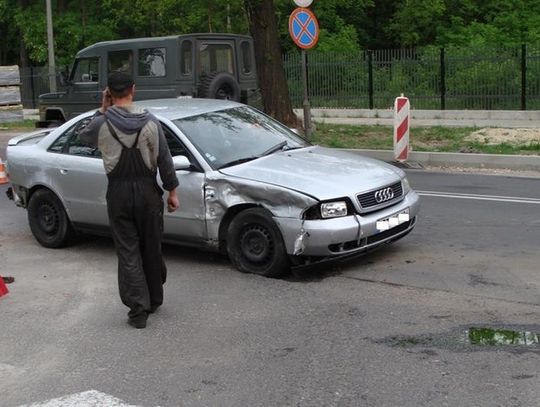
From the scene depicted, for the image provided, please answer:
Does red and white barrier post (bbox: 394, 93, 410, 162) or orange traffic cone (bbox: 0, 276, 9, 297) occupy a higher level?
red and white barrier post (bbox: 394, 93, 410, 162)

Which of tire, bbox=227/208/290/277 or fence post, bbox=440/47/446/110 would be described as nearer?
tire, bbox=227/208/290/277

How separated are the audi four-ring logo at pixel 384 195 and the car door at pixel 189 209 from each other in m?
1.54

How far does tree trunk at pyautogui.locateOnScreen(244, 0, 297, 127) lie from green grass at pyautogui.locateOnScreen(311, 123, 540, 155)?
1042mm

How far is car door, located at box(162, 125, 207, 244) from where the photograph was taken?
6.51m

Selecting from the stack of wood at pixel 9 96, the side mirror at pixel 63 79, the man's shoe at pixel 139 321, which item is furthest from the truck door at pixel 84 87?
the man's shoe at pixel 139 321

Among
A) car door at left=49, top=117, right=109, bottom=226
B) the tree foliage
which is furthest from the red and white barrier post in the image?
the tree foliage

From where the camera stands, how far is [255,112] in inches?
305

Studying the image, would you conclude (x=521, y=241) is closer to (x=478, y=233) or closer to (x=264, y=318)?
(x=478, y=233)

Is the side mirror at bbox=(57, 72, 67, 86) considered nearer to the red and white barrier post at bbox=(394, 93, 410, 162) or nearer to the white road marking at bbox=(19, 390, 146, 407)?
the red and white barrier post at bbox=(394, 93, 410, 162)

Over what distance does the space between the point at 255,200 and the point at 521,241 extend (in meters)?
2.86

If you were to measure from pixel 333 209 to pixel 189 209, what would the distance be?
136 centimetres

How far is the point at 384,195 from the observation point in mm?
6457

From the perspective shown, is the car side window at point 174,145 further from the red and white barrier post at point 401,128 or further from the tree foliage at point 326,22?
the tree foliage at point 326,22

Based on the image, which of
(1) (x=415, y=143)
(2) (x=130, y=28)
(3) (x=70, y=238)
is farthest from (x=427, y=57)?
(2) (x=130, y=28)
